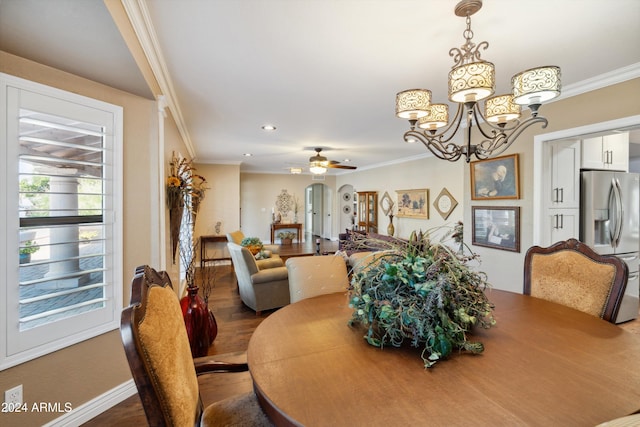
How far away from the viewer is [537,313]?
1.53 metres

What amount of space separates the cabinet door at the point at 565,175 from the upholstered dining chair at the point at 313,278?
2434mm

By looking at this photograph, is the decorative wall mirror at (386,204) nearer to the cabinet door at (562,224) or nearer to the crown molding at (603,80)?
the cabinet door at (562,224)

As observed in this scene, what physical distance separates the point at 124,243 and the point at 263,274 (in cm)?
178

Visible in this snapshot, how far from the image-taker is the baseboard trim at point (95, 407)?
1.72m

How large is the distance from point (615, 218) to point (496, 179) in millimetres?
1457

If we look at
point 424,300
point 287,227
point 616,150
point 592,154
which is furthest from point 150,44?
point 287,227

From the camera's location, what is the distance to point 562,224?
3.00m

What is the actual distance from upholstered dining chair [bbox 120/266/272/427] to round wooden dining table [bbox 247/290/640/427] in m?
0.23

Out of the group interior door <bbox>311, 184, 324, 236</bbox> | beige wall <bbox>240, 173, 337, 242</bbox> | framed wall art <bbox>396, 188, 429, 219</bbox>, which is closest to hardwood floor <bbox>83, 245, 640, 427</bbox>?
framed wall art <bbox>396, 188, 429, 219</bbox>

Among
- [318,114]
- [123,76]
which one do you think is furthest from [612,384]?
[318,114]

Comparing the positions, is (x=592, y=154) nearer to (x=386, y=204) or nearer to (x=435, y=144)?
(x=435, y=144)

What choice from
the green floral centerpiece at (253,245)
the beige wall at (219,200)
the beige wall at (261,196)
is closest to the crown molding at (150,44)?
the green floral centerpiece at (253,245)

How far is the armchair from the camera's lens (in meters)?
3.61

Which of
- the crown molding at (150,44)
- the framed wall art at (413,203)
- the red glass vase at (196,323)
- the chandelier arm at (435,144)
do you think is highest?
the crown molding at (150,44)
